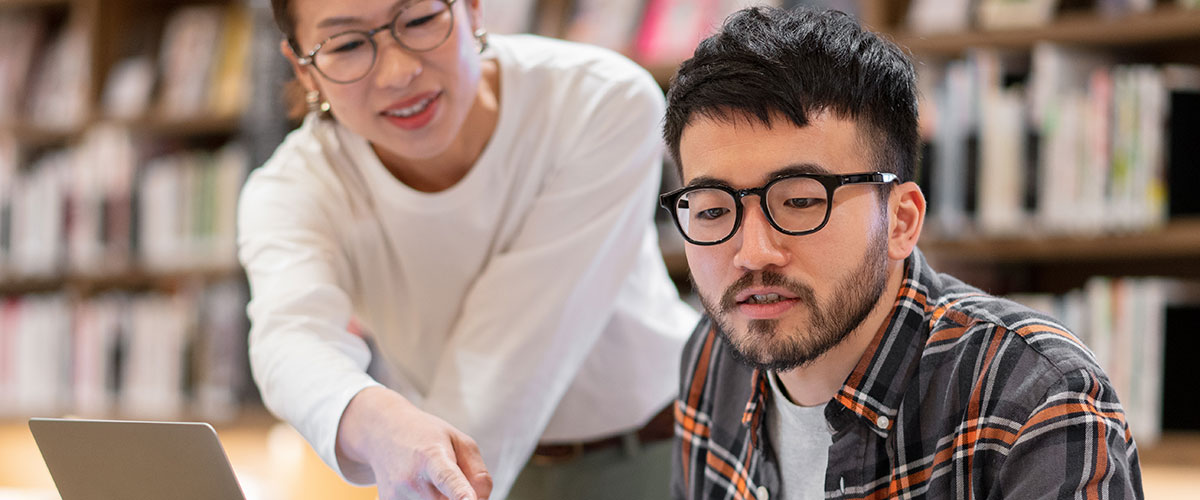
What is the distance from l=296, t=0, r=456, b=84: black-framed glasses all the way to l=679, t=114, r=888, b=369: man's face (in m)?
0.40

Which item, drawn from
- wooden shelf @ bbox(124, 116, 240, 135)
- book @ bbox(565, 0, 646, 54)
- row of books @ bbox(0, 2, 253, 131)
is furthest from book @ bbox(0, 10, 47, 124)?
book @ bbox(565, 0, 646, 54)

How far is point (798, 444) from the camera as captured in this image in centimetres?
112

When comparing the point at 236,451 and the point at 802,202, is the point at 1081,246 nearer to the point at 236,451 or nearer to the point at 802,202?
the point at 802,202

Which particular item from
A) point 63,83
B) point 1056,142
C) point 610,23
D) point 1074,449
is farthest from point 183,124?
point 1074,449

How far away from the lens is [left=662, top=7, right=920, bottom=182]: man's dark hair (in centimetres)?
101

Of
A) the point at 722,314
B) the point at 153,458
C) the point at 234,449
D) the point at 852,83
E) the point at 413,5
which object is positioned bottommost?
the point at 234,449

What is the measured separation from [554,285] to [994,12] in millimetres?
1306

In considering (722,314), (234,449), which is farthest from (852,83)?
(234,449)

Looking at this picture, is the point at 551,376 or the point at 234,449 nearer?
the point at 551,376

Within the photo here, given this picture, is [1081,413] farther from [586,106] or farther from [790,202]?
[586,106]

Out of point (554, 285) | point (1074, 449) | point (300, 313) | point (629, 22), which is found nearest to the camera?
point (1074, 449)

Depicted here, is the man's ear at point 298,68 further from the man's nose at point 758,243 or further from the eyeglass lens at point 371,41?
the man's nose at point 758,243

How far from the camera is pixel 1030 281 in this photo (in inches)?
98.2

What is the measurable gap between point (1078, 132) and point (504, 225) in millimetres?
1266
